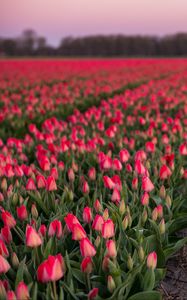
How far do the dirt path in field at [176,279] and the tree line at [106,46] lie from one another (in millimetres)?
71897

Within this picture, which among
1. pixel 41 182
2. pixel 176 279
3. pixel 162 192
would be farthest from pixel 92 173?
pixel 176 279

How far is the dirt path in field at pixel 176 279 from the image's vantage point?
7.82ft

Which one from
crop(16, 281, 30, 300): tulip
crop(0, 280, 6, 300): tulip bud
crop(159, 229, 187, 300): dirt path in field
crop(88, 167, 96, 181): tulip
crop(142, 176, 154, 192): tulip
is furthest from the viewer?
crop(88, 167, 96, 181): tulip

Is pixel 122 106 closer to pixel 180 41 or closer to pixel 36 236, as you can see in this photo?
pixel 36 236

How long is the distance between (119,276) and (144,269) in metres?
0.20

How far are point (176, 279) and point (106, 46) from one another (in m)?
80.6

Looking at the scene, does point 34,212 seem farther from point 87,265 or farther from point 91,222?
point 87,265

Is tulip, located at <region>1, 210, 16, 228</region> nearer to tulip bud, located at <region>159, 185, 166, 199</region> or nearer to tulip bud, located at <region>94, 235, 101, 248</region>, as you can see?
tulip bud, located at <region>94, 235, 101, 248</region>

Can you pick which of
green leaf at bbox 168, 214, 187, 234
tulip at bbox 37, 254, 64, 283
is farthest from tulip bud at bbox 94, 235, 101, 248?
green leaf at bbox 168, 214, 187, 234

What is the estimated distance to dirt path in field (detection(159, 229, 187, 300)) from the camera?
2.38 meters

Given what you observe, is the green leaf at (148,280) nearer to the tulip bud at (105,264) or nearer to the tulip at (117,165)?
the tulip bud at (105,264)

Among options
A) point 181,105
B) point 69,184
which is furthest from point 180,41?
point 69,184

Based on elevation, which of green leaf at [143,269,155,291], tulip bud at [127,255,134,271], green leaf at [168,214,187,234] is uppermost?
tulip bud at [127,255,134,271]

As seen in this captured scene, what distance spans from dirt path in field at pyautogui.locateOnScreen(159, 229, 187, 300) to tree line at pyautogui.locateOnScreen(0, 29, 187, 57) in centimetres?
7190
